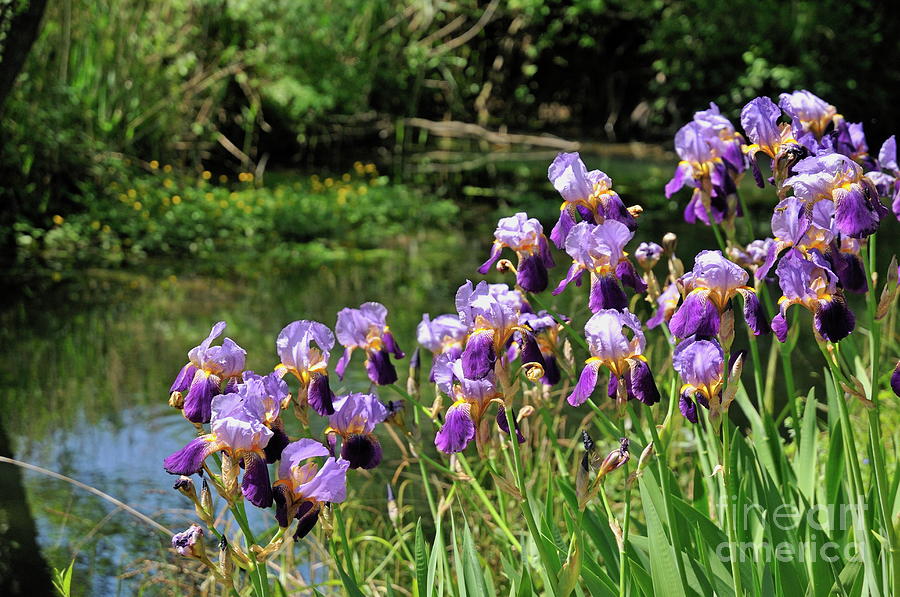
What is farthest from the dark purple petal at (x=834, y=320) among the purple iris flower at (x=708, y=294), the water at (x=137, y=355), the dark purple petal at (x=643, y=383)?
the water at (x=137, y=355)

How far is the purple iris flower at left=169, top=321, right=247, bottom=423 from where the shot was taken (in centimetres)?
138

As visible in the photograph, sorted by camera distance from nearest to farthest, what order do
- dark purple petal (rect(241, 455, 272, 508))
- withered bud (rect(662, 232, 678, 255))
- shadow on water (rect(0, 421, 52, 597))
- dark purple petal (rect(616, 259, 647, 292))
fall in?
1. dark purple petal (rect(241, 455, 272, 508))
2. dark purple petal (rect(616, 259, 647, 292))
3. withered bud (rect(662, 232, 678, 255))
4. shadow on water (rect(0, 421, 52, 597))

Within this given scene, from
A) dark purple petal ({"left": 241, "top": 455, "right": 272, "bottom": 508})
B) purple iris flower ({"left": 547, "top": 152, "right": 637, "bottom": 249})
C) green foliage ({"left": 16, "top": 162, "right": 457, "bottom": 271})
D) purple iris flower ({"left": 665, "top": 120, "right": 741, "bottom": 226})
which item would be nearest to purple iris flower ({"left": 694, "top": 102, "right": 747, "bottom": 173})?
purple iris flower ({"left": 665, "top": 120, "right": 741, "bottom": 226})

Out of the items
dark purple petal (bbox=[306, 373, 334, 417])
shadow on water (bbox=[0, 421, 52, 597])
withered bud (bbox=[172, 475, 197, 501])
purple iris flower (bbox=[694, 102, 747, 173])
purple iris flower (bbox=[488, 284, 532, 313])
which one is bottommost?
shadow on water (bbox=[0, 421, 52, 597])

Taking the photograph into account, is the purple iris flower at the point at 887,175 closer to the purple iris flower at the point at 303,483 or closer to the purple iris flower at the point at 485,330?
the purple iris flower at the point at 485,330

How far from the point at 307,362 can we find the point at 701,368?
560mm

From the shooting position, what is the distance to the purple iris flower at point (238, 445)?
1.24 m

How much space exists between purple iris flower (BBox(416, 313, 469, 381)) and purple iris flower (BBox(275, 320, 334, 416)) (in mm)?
279

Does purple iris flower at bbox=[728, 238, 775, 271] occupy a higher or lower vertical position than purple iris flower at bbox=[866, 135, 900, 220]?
lower

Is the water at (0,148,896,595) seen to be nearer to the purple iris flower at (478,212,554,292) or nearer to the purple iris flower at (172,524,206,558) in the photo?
the purple iris flower at (172,524,206,558)

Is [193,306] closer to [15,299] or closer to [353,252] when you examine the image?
[15,299]

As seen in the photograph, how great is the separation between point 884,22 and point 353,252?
25.3ft

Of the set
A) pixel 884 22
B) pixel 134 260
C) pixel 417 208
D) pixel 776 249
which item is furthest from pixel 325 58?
pixel 776 249

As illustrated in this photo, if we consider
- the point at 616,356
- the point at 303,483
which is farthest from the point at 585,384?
the point at 303,483
